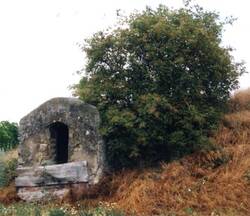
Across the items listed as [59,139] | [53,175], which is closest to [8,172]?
[59,139]

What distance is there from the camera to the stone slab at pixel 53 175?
15.7m

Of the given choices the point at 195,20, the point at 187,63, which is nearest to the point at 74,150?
the point at 187,63

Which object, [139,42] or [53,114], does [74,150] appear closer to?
[53,114]

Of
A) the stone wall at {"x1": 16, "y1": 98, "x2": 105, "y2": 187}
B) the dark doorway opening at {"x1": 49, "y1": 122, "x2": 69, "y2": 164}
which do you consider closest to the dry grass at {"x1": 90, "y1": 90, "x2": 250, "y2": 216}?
the stone wall at {"x1": 16, "y1": 98, "x2": 105, "y2": 187}

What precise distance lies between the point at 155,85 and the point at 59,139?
4.34 m

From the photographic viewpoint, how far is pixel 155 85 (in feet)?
51.1

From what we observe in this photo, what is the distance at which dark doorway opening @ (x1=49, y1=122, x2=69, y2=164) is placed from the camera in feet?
55.5

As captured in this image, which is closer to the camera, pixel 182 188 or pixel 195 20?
pixel 182 188

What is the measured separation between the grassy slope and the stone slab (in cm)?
73

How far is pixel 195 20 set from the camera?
55.1ft

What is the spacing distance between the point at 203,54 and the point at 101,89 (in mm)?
3256

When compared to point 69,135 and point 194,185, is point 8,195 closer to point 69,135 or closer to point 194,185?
point 69,135

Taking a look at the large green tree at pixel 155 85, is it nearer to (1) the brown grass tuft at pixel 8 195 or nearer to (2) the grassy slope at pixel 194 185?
(2) the grassy slope at pixel 194 185

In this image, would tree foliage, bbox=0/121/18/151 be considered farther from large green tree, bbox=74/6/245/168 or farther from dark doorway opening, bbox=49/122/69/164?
large green tree, bbox=74/6/245/168
